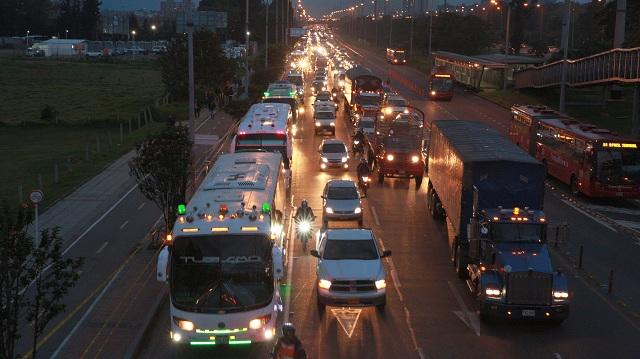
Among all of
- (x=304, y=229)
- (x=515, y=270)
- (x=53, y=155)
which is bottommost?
(x=53, y=155)

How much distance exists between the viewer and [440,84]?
75.8 metres

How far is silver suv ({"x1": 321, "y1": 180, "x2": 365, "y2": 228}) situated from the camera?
93.4ft

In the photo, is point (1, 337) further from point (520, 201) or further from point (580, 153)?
point (580, 153)

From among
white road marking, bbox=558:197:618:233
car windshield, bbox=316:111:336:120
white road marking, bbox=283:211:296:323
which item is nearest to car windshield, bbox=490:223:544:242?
white road marking, bbox=283:211:296:323

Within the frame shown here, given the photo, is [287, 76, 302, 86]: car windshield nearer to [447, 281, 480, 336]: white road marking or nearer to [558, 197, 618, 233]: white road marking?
[558, 197, 618, 233]: white road marking

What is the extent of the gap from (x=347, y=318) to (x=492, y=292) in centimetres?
346

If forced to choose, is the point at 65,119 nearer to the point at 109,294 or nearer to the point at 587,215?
the point at 587,215

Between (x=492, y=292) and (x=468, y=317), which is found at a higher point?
(x=492, y=292)

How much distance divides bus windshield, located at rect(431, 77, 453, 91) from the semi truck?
47796 mm

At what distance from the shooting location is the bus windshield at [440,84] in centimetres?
7569

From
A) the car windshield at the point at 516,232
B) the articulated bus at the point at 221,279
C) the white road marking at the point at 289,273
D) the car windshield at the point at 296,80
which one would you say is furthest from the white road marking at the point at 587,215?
the car windshield at the point at 296,80

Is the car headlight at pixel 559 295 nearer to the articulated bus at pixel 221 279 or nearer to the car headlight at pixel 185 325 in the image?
the articulated bus at pixel 221 279

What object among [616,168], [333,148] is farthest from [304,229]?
[333,148]

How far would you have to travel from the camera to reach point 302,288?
2148 centimetres
